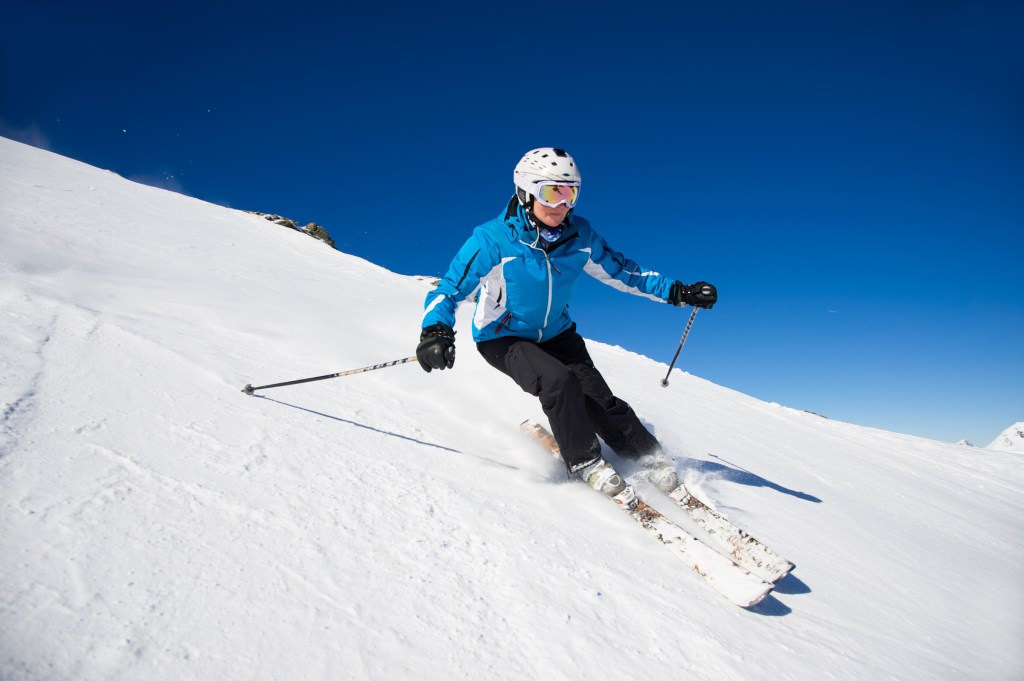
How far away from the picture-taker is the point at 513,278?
3900 millimetres

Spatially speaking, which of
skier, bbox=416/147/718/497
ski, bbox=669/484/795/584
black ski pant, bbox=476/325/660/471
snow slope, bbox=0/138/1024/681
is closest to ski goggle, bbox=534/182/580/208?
skier, bbox=416/147/718/497

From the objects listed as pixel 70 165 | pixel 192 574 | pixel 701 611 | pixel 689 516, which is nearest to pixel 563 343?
pixel 689 516

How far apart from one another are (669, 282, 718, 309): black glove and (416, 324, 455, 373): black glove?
235 cm

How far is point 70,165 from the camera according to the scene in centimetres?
1277

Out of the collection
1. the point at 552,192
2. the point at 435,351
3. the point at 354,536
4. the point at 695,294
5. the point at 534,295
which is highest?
the point at 552,192

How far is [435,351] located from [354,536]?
1.57 meters

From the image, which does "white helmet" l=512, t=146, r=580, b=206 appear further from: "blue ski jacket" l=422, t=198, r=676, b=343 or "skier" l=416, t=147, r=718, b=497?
→ "blue ski jacket" l=422, t=198, r=676, b=343

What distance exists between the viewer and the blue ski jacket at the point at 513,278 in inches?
153

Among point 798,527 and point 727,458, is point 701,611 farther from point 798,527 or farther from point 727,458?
point 727,458

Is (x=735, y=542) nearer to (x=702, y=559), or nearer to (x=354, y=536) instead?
(x=702, y=559)

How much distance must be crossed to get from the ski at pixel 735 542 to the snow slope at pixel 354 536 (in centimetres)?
18

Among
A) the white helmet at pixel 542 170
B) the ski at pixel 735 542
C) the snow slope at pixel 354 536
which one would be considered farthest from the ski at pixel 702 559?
the white helmet at pixel 542 170

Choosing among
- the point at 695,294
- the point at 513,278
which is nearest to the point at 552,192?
the point at 513,278

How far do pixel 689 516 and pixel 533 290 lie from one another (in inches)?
79.9
